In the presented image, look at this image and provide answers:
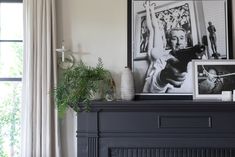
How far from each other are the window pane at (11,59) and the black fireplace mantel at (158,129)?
0.99m

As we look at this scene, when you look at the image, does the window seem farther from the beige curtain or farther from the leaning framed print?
the leaning framed print

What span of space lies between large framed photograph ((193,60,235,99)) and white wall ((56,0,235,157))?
2.60 feet

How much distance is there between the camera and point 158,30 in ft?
11.7

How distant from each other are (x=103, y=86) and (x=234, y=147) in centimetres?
142

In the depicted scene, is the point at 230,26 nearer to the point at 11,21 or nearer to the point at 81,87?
the point at 81,87

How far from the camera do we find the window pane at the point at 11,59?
377 centimetres

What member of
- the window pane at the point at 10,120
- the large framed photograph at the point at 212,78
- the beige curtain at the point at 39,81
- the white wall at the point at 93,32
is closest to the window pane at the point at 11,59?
the window pane at the point at 10,120

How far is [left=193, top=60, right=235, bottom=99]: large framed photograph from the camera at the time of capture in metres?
3.41

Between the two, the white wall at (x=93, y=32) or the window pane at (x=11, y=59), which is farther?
the window pane at (x=11, y=59)

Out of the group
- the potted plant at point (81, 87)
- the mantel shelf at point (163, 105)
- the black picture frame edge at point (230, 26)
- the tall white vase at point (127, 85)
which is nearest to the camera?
the mantel shelf at point (163, 105)

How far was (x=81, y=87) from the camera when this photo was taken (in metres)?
3.24

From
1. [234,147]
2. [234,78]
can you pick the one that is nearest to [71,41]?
[234,78]

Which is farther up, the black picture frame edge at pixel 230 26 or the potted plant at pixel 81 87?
the black picture frame edge at pixel 230 26

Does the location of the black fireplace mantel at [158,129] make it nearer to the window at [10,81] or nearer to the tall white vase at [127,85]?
the tall white vase at [127,85]
